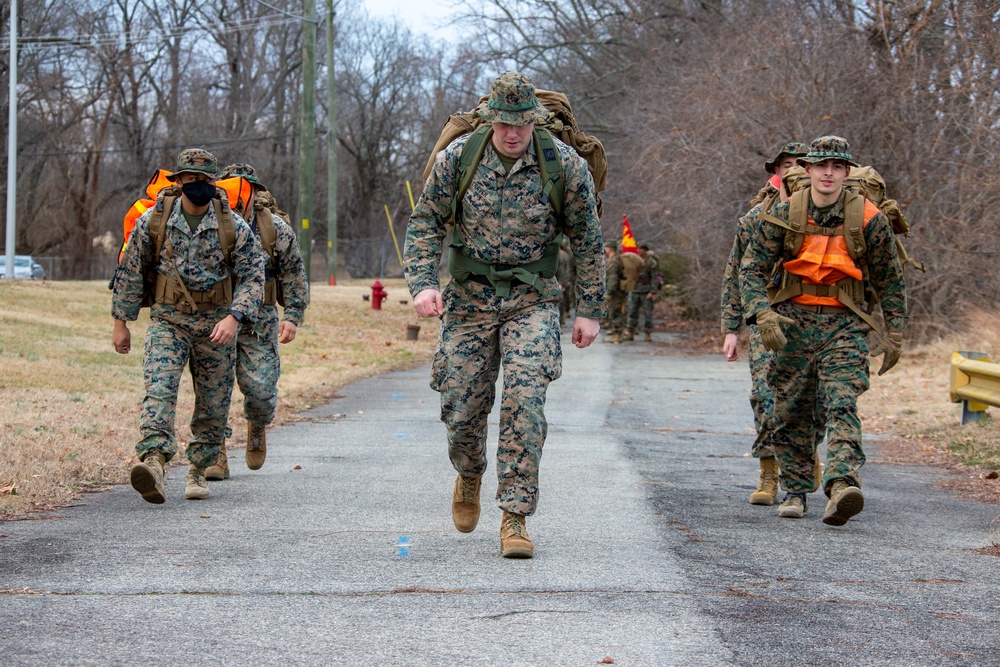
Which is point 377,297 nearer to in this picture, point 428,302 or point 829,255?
point 829,255

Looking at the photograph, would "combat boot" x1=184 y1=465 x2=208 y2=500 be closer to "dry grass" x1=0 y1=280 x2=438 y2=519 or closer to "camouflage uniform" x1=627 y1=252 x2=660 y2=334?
"dry grass" x1=0 y1=280 x2=438 y2=519

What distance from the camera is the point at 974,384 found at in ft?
37.3

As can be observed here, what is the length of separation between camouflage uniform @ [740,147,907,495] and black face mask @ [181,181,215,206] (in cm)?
303

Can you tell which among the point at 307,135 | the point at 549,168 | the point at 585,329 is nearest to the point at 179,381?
the point at 585,329

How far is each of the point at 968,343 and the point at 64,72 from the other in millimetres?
39546

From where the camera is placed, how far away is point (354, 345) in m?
22.0

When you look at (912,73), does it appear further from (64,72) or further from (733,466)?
(64,72)

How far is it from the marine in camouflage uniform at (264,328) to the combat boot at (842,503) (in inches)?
141

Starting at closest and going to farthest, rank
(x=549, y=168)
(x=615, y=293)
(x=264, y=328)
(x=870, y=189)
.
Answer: (x=549, y=168)
(x=870, y=189)
(x=264, y=328)
(x=615, y=293)

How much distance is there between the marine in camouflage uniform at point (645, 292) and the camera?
25.8 metres

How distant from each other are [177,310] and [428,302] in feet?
7.33

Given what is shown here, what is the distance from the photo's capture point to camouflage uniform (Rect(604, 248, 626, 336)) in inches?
1005

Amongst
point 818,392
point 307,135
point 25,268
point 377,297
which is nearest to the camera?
point 818,392

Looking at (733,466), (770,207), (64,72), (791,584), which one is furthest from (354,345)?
(64,72)
